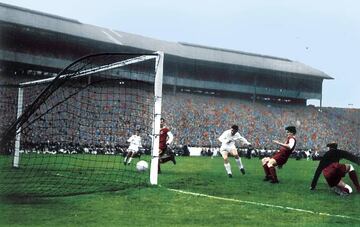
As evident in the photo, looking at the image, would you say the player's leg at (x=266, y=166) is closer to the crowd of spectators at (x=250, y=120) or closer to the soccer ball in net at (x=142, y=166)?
the soccer ball in net at (x=142, y=166)

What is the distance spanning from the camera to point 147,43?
5359 centimetres

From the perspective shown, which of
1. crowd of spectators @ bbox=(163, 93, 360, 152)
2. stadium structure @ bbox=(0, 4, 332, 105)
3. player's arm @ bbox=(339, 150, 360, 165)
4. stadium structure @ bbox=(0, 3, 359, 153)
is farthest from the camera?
crowd of spectators @ bbox=(163, 93, 360, 152)

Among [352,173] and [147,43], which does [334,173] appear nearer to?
[352,173]

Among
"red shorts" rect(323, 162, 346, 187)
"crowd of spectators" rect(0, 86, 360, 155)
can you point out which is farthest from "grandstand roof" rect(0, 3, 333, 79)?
"red shorts" rect(323, 162, 346, 187)

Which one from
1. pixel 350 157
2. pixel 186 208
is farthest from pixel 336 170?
pixel 186 208

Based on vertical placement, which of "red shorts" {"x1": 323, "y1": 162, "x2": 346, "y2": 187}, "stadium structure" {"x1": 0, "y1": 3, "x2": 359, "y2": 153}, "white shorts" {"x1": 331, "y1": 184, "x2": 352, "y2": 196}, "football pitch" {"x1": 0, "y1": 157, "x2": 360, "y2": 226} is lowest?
"football pitch" {"x1": 0, "y1": 157, "x2": 360, "y2": 226}

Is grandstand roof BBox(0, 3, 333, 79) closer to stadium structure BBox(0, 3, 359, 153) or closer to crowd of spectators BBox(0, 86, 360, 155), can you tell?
stadium structure BBox(0, 3, 359, 153)

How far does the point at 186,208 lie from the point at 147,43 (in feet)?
149

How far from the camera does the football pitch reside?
305 inches

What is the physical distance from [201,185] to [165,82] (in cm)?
3979

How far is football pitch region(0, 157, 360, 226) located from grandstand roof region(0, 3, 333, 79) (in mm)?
32337

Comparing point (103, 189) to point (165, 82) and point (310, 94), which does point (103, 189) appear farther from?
point (310, 94)

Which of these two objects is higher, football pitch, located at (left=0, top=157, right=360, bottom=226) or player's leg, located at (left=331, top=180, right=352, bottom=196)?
player's leg, located at (left=331, top=180, right=352, bottom=196)

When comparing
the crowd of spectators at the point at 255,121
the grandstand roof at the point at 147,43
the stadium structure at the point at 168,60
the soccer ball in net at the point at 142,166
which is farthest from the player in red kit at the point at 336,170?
the crowd of spectators at the point at 255,121
